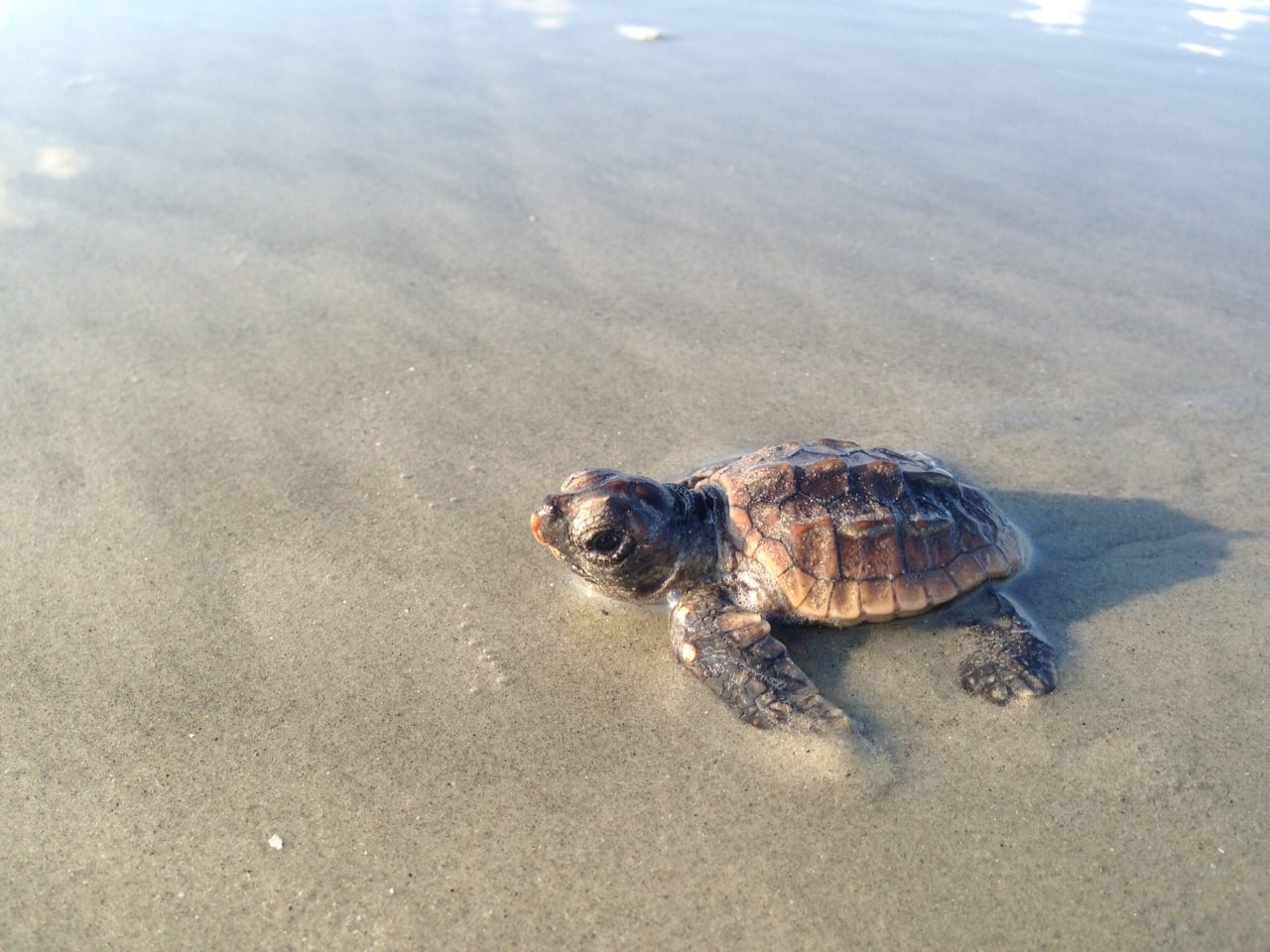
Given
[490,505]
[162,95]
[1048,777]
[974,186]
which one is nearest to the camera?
[1048,777]

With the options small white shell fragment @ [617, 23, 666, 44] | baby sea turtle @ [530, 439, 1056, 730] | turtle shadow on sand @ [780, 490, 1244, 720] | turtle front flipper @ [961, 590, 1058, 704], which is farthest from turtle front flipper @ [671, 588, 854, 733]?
small white shell fragment @ [617, 23, 666, 44]

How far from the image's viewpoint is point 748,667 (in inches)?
128

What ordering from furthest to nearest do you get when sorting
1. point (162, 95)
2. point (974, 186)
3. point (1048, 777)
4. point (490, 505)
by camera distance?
point (162, 95) < point (974, 186) < point (490, 505) < point (1048, 777)

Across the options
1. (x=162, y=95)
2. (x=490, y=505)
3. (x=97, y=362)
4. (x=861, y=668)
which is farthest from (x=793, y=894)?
(x=162, y=95)

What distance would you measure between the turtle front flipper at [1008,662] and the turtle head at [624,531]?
107 cm

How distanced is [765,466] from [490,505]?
1.31 m

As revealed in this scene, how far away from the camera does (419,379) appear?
4.96 m

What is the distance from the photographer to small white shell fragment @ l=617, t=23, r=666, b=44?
375 inches

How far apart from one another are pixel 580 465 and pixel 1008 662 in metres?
2.07

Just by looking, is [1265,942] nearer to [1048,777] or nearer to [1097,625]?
[1048,777]

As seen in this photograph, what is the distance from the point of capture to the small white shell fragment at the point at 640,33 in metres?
9.52

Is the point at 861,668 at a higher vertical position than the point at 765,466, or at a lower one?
lower

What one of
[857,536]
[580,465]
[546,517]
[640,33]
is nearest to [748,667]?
[857,536]

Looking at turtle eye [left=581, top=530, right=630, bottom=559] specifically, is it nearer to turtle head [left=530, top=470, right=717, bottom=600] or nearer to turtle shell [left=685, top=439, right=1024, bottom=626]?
turtle head [left=530, top=470, right=717, bottom=600]
